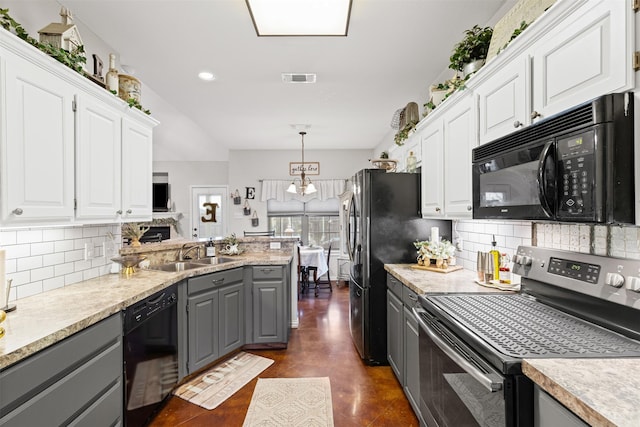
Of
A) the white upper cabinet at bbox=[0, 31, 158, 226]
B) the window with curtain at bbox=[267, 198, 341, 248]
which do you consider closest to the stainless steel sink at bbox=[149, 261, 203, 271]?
the white upper cabinet at bbox=[0, 31, 158, 226]

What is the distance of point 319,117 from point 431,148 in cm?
216

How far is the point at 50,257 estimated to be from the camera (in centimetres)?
192

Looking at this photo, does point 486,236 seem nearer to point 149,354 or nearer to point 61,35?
point 149,354

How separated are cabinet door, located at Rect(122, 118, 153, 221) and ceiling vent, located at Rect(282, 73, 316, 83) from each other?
53.1 inches

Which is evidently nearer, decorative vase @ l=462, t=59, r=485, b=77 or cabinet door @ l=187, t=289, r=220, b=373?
decorative vase @ l=462, t=59, r=485, b=77

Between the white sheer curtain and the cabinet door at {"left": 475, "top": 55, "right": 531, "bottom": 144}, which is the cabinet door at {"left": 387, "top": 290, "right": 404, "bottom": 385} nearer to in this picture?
the cabinet door at {"left": 475, "top": 55, "right": 531, "bottom": 144}

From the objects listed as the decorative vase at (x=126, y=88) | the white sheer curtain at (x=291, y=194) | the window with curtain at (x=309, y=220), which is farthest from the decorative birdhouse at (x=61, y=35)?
the window with curtain at (x=309, y=220)

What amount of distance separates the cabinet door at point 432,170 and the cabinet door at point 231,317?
190 cm

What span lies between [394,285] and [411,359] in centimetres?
59

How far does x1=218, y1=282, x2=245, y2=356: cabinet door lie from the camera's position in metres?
2.85

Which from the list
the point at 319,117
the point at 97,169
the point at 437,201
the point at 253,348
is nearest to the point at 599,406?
the point at 437,201

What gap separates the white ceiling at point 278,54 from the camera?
2.10 m

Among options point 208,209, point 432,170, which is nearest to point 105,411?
point 432,170

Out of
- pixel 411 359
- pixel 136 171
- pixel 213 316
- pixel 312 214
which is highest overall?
pixel 136 171
